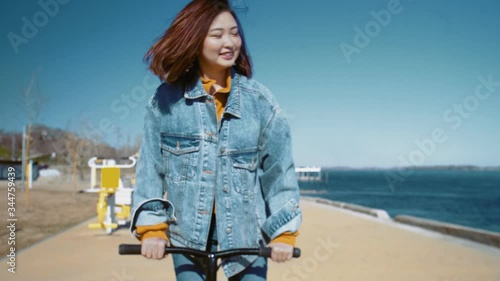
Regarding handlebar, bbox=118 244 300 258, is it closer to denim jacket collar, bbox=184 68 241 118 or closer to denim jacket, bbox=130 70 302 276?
denim jacket, bbox=130 70 302 276

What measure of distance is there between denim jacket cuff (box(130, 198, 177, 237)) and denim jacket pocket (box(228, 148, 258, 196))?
0.25 m

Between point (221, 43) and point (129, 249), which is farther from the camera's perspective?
point (221, 43)

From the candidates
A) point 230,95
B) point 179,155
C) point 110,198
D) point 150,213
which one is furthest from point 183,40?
point 110,198

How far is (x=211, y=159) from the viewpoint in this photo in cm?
164

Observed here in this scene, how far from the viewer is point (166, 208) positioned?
1.68 meters

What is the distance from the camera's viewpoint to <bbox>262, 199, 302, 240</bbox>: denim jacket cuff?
64.9 inches

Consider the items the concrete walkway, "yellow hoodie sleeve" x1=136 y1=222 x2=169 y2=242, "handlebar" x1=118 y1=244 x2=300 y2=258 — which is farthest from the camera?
the concrete walkway

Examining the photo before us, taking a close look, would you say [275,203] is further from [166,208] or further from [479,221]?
[479,221]

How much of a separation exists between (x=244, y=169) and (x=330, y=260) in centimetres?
465

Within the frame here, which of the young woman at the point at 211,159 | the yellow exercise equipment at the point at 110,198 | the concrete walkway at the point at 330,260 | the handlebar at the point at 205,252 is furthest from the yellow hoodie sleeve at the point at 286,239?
the yellow exercise equipment at the point at 110,198

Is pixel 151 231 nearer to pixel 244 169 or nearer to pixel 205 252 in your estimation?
pixel 205 252

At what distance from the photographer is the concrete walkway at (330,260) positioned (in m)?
5.04

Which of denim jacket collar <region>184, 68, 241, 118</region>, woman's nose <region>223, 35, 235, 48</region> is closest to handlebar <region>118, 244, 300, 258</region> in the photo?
denim jacket collar <region>184, 68, 241, 118</region>

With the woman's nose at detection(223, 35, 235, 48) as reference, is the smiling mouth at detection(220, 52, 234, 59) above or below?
below
